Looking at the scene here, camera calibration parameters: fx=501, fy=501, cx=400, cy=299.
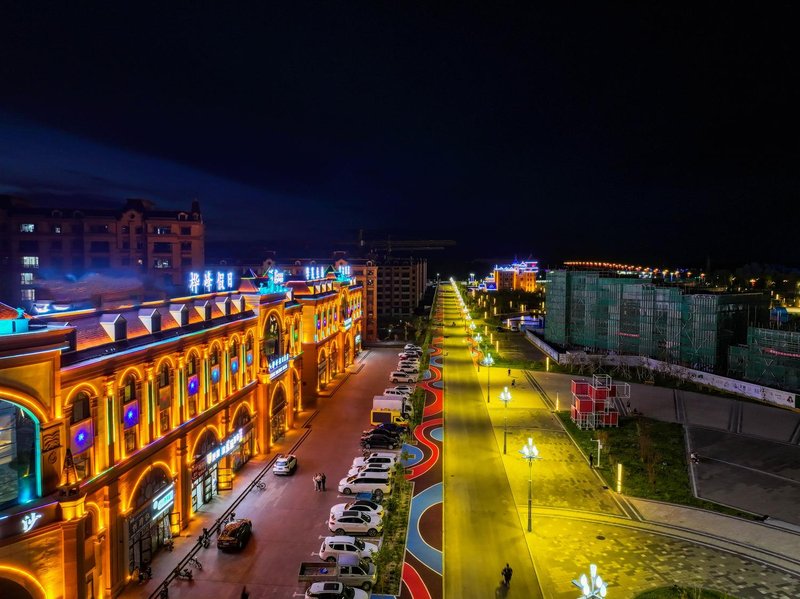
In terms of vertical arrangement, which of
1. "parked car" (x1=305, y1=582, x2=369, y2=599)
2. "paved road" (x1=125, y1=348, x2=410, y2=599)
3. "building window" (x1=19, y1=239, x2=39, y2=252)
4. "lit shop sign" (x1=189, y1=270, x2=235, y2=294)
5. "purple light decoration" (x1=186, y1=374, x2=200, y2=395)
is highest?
"building window" (x1=19, y1=239, x2=39, y2=252)

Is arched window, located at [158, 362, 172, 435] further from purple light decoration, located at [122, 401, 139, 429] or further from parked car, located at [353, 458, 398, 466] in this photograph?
parked car, located at [353, 458, 398, 466]

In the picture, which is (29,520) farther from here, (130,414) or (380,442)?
(380,442)

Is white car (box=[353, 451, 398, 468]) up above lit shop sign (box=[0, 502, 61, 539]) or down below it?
below

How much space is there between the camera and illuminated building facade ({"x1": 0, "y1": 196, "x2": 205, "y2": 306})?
59.4 metres

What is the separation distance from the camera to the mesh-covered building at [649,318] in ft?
178

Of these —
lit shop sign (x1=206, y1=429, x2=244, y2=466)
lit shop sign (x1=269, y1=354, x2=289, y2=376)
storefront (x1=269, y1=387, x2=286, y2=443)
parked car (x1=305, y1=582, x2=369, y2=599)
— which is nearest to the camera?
parked car (x1=305, y1=582, x2=369, y2=599)

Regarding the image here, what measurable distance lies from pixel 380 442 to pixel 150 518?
641 inches

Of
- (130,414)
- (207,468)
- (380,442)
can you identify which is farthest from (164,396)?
(380,442)

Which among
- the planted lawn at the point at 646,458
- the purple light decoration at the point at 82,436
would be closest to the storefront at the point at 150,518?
the purple light decoration at the point at 82,436

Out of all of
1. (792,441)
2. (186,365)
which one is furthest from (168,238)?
(792,441)

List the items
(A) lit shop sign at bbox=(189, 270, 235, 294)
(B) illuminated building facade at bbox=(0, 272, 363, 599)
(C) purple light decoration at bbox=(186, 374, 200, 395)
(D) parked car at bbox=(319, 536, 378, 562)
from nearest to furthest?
(B) illuminated building facade at bbox=(0, 272, 363, 599)
(D) parked car at bbox=(319, 536, 378, 562)
(C) purple light decoration at bbox=(186, 374, 200, 395)
(A) lit shop sign at bbox=(189, 270, 235, 294)

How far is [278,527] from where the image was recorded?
2422cm

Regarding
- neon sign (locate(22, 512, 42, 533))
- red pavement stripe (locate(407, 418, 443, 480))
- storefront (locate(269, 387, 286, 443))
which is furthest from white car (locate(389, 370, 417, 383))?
neon sign (locate(22, 512, 42, 533))

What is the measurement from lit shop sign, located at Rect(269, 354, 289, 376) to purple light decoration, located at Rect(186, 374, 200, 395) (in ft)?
27.9
